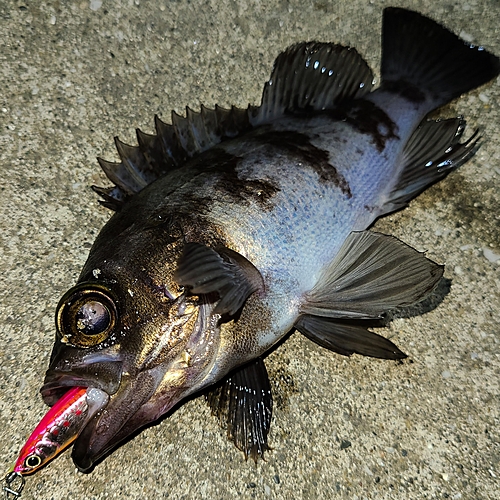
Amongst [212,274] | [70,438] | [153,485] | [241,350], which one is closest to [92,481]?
[153,485]

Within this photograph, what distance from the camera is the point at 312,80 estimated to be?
242 cm

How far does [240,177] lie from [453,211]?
47.5 inches

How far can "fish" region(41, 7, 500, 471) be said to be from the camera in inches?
62.1

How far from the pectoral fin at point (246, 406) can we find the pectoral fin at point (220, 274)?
1.44 ft

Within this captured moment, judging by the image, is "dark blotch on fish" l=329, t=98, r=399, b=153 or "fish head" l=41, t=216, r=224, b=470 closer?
"fish head" l=41, t=216, r=224, b=470

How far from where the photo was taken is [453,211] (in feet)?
8.16

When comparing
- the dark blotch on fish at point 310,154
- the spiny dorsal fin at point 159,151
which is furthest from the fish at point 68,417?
the dark blotch on fish at point 310,154

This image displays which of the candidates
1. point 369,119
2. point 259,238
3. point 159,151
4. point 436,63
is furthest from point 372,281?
point 436,63

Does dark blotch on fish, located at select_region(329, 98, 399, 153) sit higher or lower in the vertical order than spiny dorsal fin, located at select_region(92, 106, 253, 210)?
lower

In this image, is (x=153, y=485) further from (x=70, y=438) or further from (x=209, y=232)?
(x=209, y=232)

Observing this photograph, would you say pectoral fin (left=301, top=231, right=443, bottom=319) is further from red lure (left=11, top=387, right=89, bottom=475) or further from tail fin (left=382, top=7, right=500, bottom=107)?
tail fin (left=382, top=7, right=500, bottom=107)

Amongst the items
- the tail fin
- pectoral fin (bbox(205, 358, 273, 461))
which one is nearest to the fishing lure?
pectoral fin (bbox(205, 358, 273, 461))

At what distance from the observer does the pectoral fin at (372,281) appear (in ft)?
6.23

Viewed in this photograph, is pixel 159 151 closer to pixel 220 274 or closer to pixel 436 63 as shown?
pixel 220 274
